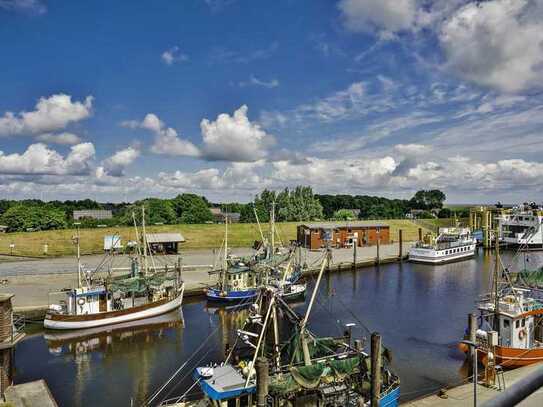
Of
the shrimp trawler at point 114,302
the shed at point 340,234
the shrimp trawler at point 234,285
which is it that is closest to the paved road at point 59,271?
the shed at point 340,234

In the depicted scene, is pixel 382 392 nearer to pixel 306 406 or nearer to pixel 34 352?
pixel 306 406

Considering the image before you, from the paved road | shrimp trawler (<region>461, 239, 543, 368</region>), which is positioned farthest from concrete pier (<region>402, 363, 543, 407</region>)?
the paved road

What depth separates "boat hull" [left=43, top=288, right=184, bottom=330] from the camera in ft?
138

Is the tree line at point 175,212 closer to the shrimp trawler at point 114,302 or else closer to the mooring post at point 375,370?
the shrimp trawler at point 114,302

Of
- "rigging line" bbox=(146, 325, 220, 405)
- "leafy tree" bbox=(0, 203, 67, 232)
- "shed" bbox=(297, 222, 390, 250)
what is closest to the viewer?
"rigging line" bbox=(146, 325, 220, 405)

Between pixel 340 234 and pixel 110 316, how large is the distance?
207ft

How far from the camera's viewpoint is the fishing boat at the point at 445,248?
84.2 m

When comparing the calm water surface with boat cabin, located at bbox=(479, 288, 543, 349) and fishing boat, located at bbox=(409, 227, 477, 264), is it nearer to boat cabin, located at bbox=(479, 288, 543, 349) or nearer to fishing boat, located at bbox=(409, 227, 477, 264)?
boat cabin, located at bbox=(479, 288, 543, 349)

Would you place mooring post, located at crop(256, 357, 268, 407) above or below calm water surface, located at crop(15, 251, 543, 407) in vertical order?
above

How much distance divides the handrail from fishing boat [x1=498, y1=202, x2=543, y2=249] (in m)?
119

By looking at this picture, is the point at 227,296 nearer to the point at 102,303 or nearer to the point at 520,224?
the point at 102,303

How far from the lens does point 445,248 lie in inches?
3433

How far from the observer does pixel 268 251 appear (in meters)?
62.3

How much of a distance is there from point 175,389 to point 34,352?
612 inches
